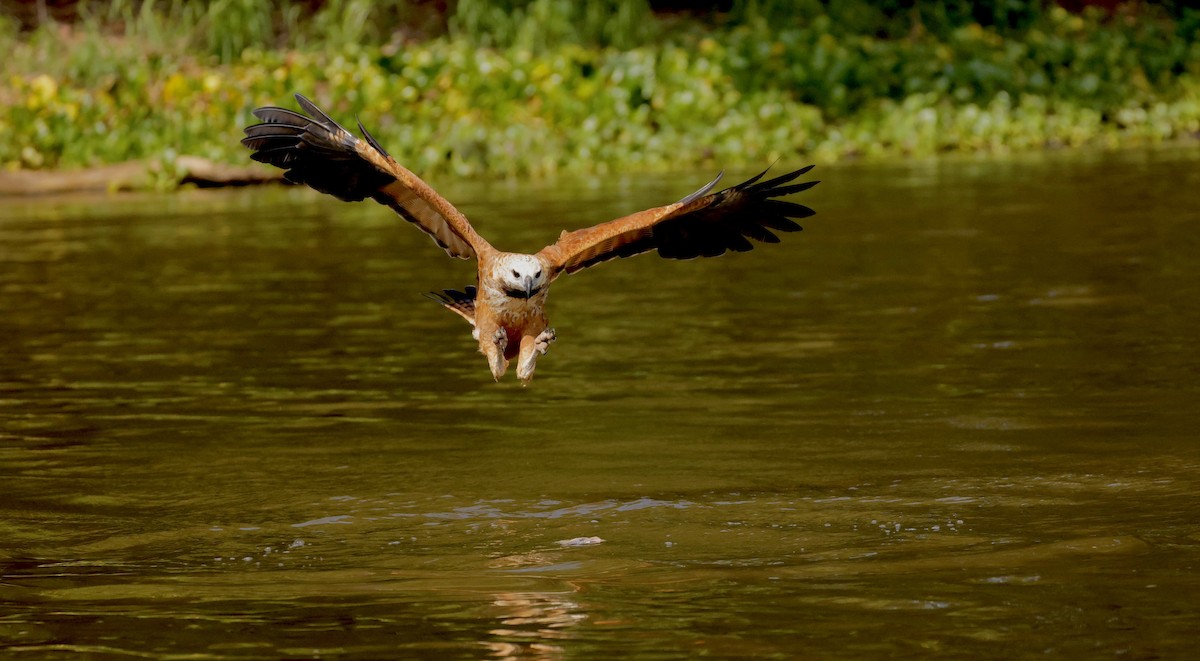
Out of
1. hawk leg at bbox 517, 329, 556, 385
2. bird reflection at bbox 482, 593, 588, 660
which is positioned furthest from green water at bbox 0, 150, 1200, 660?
hawk leg at bbox 517, 329, 556, 385

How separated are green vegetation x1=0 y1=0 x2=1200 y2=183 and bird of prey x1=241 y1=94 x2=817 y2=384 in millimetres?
11664

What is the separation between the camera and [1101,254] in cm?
1273

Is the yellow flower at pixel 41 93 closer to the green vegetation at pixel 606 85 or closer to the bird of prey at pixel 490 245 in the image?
the green vegetation at pixel 606 85

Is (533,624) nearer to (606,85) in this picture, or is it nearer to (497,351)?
(497,351)

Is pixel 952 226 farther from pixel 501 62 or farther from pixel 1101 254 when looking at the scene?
pixel 501 62

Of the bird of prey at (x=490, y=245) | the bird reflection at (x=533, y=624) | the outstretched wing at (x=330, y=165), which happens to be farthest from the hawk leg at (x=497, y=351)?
the bird reflection at (x=533, y=624)

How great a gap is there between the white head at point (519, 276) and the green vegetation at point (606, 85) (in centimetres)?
1265

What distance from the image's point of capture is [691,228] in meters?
8.20

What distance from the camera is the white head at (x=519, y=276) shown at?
7.05 m

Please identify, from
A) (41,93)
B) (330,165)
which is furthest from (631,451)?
(41,93)

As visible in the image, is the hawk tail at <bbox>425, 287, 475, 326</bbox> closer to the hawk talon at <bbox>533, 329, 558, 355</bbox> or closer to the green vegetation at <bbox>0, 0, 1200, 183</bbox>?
the hawk talon at <bbox>533, 329, 558, 355</bbox>

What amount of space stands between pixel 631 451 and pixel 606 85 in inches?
525

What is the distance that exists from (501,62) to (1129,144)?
21.3ft

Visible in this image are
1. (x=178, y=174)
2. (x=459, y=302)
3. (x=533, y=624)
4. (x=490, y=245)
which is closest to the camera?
(x=533, y=624)
